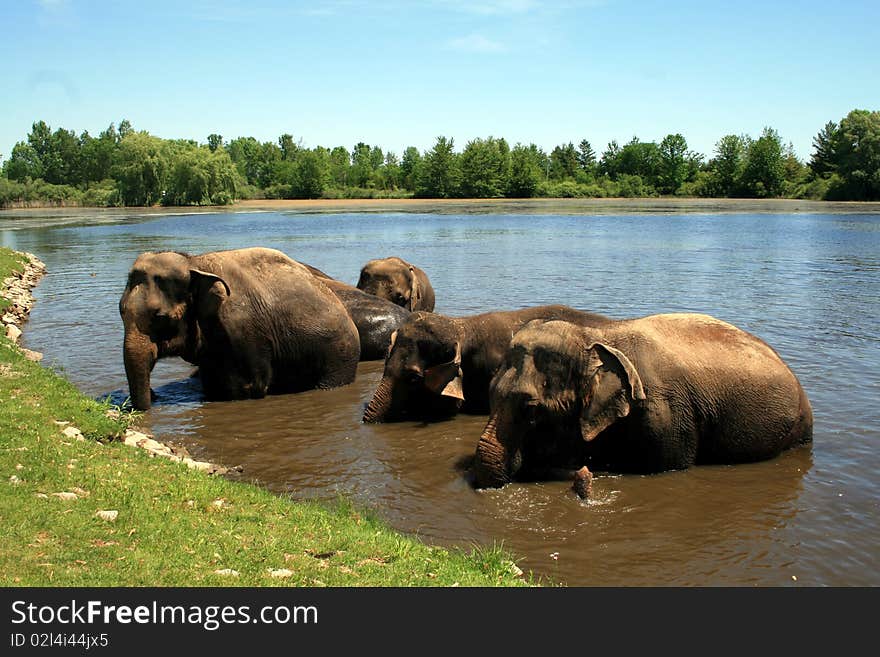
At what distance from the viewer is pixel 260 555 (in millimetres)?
6852

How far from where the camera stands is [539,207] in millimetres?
115438

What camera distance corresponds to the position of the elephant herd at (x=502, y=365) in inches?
382

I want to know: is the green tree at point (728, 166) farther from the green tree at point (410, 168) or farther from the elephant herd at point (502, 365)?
the elephant herd at point (502, 365)

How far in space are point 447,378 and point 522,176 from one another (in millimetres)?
145296

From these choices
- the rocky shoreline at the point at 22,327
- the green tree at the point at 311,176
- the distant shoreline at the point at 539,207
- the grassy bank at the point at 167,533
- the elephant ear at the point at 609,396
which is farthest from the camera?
the green tree at the point at 311,176

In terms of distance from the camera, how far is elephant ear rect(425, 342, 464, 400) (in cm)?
1228

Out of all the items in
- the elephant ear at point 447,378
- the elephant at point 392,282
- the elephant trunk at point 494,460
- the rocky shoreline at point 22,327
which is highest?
the elephant at point 392,282

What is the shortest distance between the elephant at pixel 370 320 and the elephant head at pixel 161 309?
3.80 m

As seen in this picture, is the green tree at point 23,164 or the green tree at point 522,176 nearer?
the green tree at point 522,176

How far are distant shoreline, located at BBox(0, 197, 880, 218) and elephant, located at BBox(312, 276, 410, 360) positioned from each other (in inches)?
3065

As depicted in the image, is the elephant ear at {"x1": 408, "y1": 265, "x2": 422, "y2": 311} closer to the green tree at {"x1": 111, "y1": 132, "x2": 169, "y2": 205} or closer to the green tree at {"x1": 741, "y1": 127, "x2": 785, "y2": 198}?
the green tree at {"x1": 111, "y1": 132, "x2": 169, "y2": 205}

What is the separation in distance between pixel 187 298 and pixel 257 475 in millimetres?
3939

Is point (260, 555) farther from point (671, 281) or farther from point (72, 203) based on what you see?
point (72, 203)

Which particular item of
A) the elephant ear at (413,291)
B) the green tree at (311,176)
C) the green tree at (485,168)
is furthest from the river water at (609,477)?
the green tree at (311,176)
